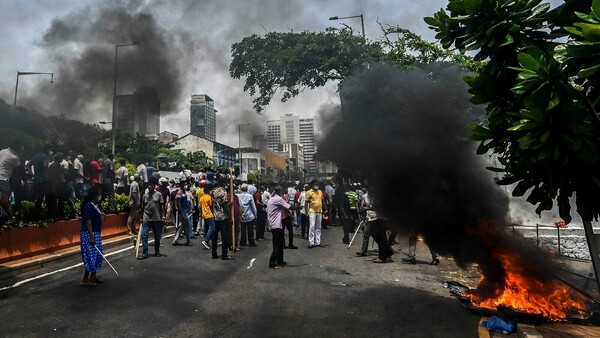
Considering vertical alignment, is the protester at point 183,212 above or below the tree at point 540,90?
below

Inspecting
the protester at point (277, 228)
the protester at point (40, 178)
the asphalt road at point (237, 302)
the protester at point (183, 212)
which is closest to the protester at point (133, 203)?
the protester at point (183, 212)

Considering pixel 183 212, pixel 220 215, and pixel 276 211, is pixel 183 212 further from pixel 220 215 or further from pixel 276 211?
pixel 276 211

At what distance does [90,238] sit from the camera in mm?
5812

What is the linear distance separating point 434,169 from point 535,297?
2.58 meters

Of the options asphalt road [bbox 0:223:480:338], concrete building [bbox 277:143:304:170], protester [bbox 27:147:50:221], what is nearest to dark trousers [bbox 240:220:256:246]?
asphalt road [bbox 0:223:480:338]

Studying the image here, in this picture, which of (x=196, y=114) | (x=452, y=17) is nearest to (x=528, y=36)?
(x=452, y=17)

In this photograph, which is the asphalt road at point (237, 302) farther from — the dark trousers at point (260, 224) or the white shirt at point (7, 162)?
the dark trousers at point (260, 224)

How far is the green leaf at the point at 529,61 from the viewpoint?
215 centimetres

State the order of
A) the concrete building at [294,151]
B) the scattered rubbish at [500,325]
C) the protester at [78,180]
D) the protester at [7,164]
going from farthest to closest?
the concrete building at [294,151], the protester at [78,180], the protester at [7,164], the scattered rubbish at [500,325]

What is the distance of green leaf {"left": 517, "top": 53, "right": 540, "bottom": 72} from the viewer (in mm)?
2154

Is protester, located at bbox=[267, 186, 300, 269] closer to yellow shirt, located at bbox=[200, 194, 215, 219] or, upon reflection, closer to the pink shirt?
the pink shirt

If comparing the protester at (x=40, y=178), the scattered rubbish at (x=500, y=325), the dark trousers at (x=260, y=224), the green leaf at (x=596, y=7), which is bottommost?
the scattered rubbish at (x=500, y=325)

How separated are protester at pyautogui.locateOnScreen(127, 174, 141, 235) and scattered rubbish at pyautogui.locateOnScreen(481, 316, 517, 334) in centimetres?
903

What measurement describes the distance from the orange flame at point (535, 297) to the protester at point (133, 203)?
337 inches
